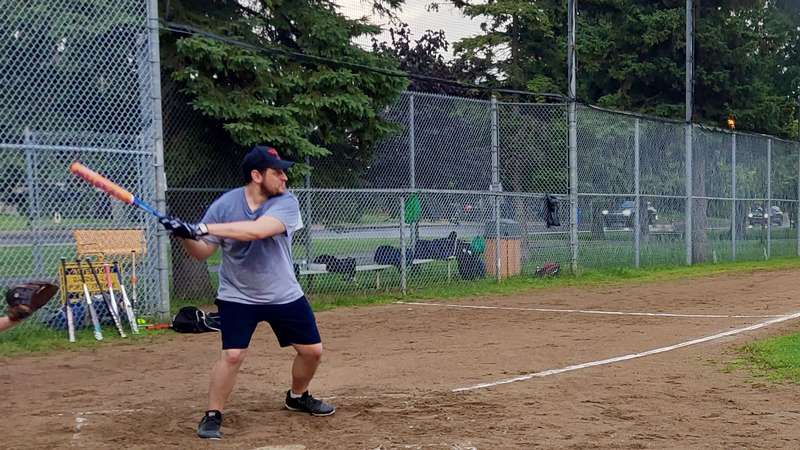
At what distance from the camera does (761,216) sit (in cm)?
2531

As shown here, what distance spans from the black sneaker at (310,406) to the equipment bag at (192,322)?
175 inches

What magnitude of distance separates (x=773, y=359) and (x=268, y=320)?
480cm

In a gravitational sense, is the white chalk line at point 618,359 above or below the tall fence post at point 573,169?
below

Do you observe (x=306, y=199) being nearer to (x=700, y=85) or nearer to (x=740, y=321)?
(x=740, y=321)

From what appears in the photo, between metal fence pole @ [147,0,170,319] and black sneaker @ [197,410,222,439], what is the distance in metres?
5.50

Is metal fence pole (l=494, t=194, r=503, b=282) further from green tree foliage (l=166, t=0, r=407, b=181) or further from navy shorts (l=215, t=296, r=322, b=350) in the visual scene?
navy shorts (l=215, t=296, r=322, b=350)

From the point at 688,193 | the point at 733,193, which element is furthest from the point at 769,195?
the point at 688,193

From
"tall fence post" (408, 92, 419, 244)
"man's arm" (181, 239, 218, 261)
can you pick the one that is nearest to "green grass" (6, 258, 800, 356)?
"tall fence post" (408, 92, 419, 244)

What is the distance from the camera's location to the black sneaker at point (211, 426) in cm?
550

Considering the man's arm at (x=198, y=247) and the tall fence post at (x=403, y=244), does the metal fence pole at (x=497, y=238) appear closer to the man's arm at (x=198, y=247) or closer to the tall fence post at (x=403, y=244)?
the tall fence post at (x=403, y=244)

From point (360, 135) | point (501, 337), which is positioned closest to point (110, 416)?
point (501, 337)

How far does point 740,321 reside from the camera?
11.0 metres

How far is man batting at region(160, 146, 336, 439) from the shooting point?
5.60 m

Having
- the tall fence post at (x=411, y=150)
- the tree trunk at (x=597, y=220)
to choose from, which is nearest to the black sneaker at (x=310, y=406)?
the tall fence post at (x=411, y=150)
